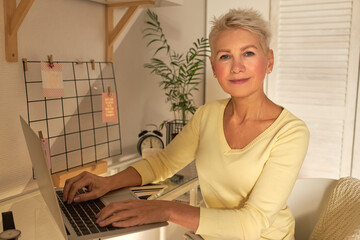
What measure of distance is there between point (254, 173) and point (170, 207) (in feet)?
1.00

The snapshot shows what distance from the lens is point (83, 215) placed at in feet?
2.93

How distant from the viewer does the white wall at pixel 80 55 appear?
1.38m

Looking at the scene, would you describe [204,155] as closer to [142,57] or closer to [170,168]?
[170,168]

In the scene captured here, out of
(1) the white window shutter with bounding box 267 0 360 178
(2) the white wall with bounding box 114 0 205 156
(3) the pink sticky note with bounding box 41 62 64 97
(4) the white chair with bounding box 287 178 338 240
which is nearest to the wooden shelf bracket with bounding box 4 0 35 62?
(3) the pink sticky note with bounding box 41 62 64 97

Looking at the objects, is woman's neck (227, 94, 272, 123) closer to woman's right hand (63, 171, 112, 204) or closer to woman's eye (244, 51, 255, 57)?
woman's eye (244, 51, 255, 57)

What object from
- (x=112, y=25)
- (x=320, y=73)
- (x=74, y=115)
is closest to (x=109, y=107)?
(x=74, y=115)

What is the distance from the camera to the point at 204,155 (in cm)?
115

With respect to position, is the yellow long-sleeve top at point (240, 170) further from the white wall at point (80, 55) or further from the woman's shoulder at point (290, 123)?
the white wall at point (80, 55)

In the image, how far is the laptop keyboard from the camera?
81cm

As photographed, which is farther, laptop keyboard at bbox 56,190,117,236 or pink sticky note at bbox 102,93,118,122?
pink sticky note at bbox 102,93,118,122

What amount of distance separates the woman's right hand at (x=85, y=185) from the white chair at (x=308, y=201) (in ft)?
2.31

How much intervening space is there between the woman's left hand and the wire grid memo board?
801 millimetres

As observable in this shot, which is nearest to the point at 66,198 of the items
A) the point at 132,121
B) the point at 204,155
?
the point at 204,155

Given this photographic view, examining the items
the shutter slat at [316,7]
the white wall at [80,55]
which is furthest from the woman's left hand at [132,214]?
the shutter slat at [316,7]
